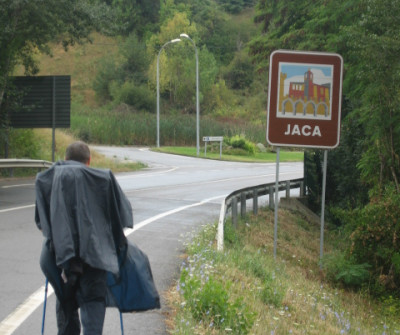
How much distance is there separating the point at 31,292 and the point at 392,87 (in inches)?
322

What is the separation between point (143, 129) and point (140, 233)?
151ft

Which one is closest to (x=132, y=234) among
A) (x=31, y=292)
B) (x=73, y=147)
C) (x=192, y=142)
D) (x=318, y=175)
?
(x=31, y=292)

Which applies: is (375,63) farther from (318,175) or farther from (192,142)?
(192,142)

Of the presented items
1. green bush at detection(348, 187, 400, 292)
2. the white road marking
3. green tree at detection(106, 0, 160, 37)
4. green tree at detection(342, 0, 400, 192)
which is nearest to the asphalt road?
the white road marking

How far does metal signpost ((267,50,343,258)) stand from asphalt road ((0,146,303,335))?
2617 mm

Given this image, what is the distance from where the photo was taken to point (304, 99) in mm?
12172

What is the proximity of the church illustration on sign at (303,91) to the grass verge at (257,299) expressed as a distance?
7.92 ft

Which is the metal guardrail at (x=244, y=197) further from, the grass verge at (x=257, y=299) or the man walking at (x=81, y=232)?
the man walking at (x=81, y=232)

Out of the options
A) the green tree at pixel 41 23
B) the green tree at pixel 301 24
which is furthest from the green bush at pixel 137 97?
the green tree at pixel 41 23

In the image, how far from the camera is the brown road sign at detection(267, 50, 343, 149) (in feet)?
39.6

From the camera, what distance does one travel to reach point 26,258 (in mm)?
10281

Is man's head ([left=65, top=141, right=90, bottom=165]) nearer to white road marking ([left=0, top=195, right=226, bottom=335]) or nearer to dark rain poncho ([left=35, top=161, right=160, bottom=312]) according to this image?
dark rain poncho ([left=35, top=161, right=160, bottom=312])

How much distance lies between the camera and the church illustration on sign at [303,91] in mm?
12078

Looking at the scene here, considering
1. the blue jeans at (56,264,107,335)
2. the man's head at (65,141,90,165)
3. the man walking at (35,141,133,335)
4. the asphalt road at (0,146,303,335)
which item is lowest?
the asphalt road at (0,146,303,335)
